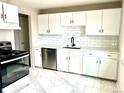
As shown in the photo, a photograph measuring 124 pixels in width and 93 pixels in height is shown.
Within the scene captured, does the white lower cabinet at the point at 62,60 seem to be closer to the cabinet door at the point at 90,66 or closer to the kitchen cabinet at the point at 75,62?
the kitchen cabinet at the point at 75,62

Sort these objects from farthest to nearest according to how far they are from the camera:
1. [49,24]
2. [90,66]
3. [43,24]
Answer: [43,24] < [49,24] < [90,66]

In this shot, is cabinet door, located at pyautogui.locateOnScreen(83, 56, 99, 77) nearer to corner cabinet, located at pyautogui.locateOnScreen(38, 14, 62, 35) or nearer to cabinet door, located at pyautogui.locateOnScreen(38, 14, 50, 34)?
corner cabinet, located at pyautogui.locateOnScreen(38, 14, 62, 35)

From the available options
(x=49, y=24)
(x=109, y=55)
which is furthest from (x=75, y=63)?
(x=49, y=24)

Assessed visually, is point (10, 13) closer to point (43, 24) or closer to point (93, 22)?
point (43, 24)

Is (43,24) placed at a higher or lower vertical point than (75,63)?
higher

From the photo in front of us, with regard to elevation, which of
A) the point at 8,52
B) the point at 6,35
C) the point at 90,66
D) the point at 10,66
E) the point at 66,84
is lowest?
the point at 66,84

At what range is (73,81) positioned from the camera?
316cm

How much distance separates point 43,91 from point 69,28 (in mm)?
2490

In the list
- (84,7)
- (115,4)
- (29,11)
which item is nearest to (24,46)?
(29,11)

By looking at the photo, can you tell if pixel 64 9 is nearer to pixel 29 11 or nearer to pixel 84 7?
pixel 84 7

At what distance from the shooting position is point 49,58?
3.99 meters

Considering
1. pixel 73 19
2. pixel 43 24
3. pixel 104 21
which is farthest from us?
pixel 43 24

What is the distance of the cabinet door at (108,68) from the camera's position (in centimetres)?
304

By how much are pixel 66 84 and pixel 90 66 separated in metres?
0.97
